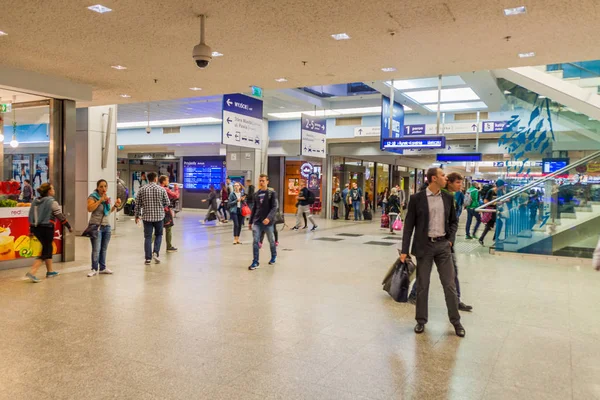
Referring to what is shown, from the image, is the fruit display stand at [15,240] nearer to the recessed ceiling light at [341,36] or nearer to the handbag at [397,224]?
the recessed ceiling light at [341,36]

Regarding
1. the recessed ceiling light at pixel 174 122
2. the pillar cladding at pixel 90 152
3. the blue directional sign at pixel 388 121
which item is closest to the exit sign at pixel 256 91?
the blue directional sign at pixel 388 121

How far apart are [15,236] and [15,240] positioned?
2.7 inches

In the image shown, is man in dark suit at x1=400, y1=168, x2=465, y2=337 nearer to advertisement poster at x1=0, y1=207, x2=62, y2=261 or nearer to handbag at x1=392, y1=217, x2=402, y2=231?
advertisement poster at x1=0, y1=207, x2=62, y2=261

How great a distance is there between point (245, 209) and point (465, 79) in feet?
21.1

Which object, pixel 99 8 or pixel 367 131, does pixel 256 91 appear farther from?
pixel 367 131

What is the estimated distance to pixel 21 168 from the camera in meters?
8.75

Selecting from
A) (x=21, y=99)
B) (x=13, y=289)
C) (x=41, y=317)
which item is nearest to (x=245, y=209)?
(x=21, y=99)

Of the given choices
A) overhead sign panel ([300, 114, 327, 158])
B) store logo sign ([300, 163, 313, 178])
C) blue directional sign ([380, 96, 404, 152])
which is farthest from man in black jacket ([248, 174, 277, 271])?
store logo sign ([300, 163, 313, 178])

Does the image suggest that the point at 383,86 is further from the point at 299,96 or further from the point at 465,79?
the point at 299,96

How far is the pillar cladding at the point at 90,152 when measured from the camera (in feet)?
43.3

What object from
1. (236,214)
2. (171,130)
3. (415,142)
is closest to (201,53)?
(236,214)

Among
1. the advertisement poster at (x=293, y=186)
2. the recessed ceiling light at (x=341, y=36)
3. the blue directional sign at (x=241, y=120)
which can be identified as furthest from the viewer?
the advertisement poster at (x=293, y=186)

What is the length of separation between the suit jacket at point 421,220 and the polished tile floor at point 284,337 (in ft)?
2.94

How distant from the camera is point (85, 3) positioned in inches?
196
